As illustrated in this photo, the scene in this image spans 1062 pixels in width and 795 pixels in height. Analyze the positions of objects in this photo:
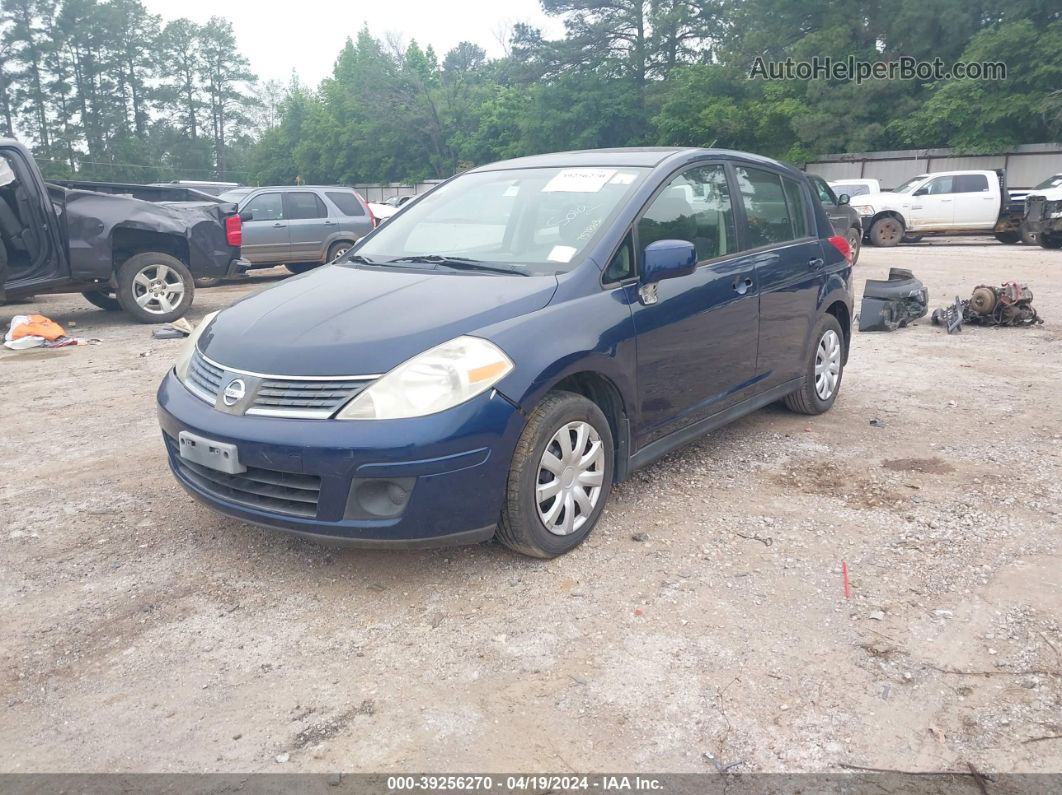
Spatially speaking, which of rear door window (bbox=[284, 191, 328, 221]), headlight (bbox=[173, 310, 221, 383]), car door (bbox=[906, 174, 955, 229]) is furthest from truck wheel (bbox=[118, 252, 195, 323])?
car door (bbox=[906, 174, 955, 229])

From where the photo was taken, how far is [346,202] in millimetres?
14797

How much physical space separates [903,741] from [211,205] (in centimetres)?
990

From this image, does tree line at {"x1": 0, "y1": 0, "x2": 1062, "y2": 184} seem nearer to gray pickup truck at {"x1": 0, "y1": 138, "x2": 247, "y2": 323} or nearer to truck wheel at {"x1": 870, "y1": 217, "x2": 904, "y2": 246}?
truck wheel at {"x1": 870, "y1": 217, "x2": 904, "y2": 246}

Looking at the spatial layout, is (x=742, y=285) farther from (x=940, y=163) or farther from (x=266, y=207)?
(x=940, y=163)

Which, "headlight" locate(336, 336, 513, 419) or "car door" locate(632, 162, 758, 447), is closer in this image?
"headlight" locate(336, 336, 513, 419)

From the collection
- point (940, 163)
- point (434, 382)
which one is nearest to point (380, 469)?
point (434, 382)

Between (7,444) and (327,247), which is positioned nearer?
(7,444)

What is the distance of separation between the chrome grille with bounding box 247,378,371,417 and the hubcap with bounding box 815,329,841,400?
347 cm

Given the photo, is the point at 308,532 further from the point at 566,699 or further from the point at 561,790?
the point at 561,790

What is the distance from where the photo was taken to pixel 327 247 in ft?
47.2

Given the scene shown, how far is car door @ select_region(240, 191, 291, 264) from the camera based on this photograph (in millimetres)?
13750

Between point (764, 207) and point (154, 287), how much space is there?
7467 mm

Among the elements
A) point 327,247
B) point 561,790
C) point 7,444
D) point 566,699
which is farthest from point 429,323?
point 327,247

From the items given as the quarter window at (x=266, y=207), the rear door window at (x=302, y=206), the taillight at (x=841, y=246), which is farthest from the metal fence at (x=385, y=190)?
the taillight at (x=841, y=246)
